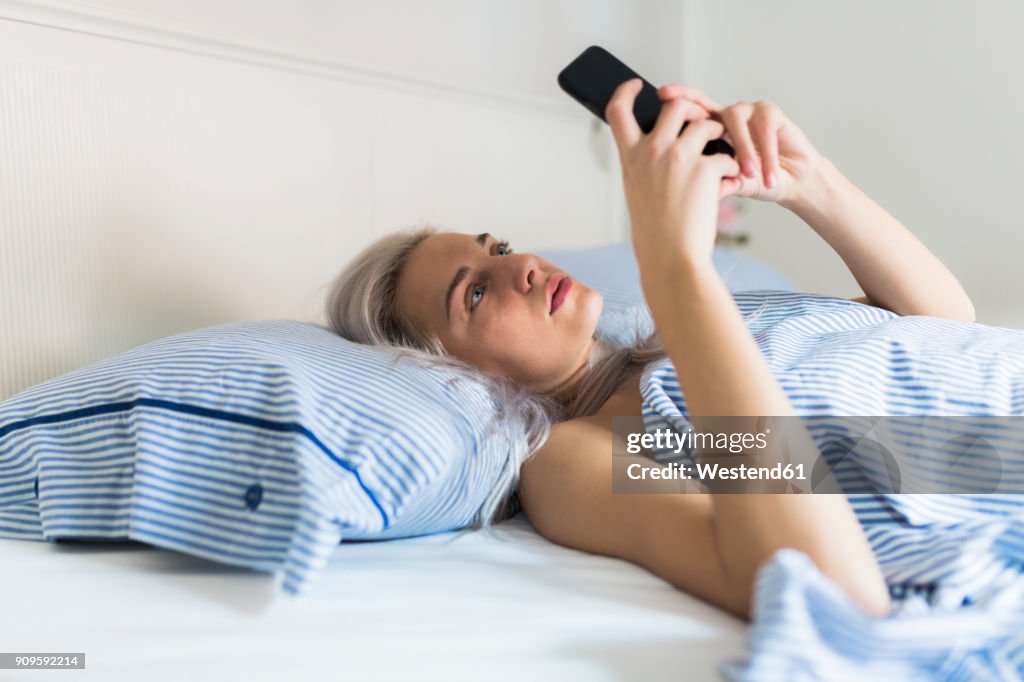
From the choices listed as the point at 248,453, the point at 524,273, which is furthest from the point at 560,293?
the point at 248,453

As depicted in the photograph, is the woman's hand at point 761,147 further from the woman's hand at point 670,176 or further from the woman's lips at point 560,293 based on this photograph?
the woman's lips at point 560,293

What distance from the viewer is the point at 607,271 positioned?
5.61ft

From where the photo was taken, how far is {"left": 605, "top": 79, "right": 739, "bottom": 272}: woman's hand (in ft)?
2.62

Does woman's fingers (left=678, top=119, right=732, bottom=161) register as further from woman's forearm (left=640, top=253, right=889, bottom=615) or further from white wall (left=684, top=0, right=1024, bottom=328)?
white wall (left=684, top=0, right=1024, bottom=328)

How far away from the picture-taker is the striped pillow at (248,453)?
77cm

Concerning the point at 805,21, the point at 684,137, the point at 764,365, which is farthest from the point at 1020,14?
the point at 764,365

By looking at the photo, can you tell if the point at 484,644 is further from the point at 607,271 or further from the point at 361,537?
the point at 607,271

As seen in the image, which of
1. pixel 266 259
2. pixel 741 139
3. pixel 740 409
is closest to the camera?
pixel 740 409

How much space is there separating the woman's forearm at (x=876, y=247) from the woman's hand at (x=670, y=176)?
1.10 feet

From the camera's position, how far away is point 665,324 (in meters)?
0.77

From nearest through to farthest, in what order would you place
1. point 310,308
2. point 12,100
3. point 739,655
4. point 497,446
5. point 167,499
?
point 739,655 < point 167,499 < point 497,446 < point 12,100 < point 310,308

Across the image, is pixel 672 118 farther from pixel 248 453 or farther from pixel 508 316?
pixel 248 453

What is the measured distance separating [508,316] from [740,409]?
0.51m

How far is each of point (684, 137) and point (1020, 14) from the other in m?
1.80
